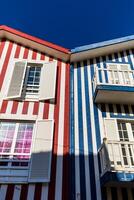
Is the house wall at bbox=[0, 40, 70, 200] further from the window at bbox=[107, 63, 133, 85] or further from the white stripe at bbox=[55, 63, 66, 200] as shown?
the window at bbox=[107, 63, 133, 85]

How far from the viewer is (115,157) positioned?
7035 millimetres

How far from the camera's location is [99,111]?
9297 millimetres

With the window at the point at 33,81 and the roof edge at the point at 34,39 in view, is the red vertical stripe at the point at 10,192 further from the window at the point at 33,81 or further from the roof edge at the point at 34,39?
the roof edge at the point at 34,39

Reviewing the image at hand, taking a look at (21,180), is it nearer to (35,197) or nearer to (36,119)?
(35,197)

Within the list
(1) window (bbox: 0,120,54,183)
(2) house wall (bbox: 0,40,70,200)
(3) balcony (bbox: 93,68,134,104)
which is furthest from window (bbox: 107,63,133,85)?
(1) window (bbox: 0,120,54,183)

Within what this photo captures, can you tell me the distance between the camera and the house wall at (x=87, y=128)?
24.2 ft

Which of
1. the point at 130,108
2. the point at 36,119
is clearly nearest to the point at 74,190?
the point at 36,119

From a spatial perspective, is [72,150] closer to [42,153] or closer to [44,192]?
[42,153]

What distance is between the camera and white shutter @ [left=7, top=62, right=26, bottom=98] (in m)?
9.08

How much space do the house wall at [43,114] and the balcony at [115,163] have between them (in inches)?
47.2

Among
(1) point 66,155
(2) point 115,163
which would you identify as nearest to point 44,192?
(1) point 66,155

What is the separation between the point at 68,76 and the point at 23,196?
5234mm

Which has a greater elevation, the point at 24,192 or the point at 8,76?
the point at 8,76

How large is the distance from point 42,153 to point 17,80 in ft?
10.9
